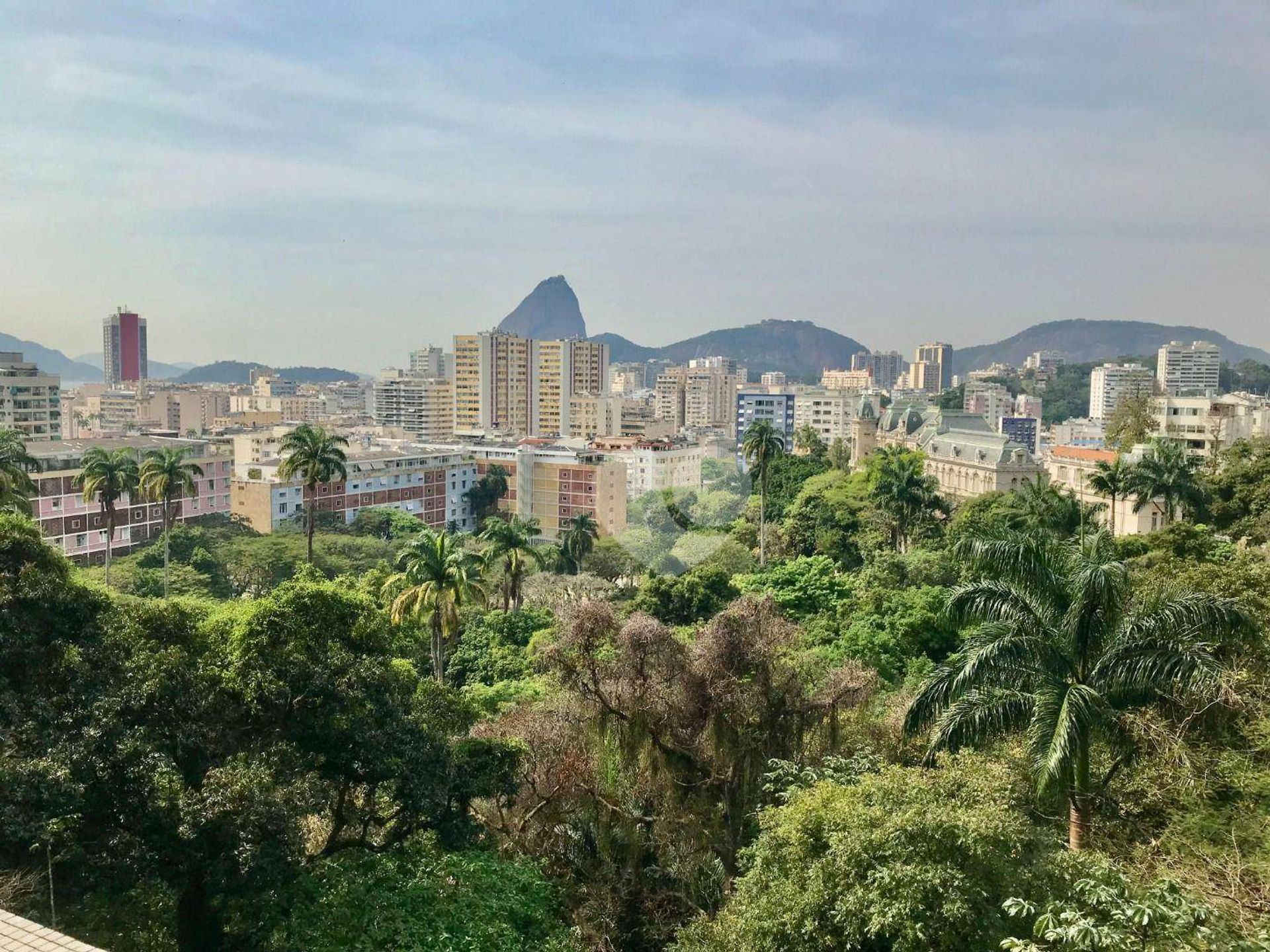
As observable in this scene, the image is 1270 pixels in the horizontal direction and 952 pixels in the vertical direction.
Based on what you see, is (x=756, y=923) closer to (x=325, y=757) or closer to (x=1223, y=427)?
(x=325, y=757)

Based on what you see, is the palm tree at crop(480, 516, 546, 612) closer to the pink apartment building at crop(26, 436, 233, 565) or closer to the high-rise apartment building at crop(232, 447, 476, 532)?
the pink apartment building at crop(26, 436, 233, 565)

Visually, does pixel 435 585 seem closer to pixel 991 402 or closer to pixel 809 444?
pixel 809 444

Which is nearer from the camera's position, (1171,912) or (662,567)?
(1171,912)

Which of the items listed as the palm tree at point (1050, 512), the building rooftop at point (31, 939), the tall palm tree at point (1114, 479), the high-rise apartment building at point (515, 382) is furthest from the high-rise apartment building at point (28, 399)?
the building rooftop at point (31, 939)

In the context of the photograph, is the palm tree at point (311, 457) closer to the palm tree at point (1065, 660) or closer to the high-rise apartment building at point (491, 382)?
the palm tree at point (1065, 660)

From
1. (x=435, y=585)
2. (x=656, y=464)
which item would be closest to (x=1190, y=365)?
(x=656, y=464)

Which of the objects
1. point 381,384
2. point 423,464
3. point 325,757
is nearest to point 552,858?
point 325,757

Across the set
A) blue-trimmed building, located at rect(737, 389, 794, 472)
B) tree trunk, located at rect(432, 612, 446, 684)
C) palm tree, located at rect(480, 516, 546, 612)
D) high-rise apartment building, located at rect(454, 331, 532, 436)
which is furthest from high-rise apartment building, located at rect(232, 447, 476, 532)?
blue-trimmed building, located at rect(737, 389, 794, 472)
